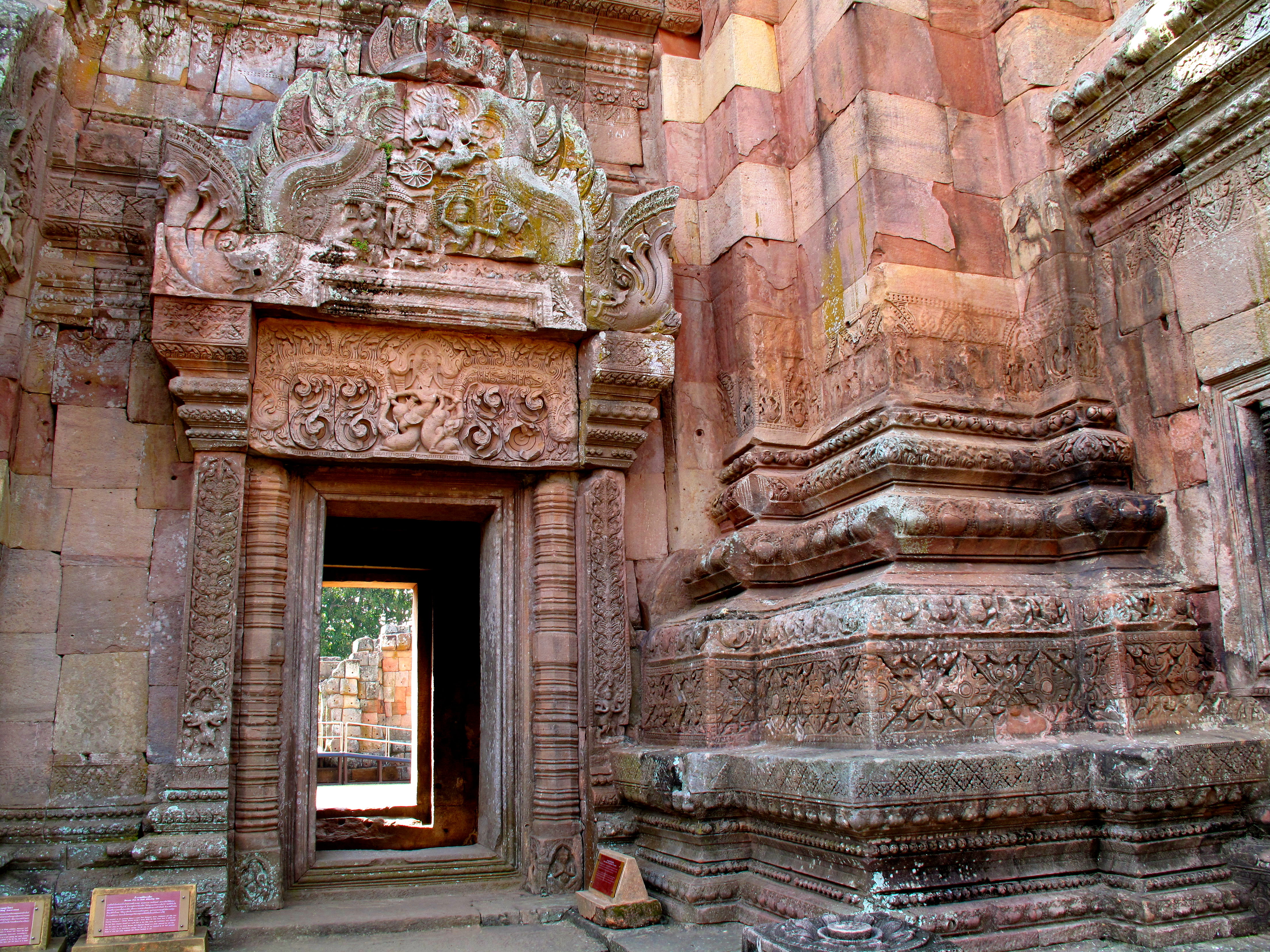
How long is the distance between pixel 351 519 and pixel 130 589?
201cm

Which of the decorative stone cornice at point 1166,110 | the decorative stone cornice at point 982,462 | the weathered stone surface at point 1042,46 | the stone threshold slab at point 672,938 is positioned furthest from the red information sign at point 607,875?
the weathered stone surface at point 1042,46

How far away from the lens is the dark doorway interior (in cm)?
828

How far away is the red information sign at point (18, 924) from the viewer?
3.86 m

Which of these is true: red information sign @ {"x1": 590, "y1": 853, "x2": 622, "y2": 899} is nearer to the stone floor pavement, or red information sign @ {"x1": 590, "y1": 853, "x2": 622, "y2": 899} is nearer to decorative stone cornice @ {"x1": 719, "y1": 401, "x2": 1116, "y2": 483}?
the stone floor pavement

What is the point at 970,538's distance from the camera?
441cm

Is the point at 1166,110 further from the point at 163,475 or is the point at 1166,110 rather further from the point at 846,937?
the point at 163,475

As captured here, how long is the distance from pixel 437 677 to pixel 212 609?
4408 mm

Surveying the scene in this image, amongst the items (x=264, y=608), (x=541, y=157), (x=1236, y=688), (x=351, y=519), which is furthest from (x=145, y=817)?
(x=1236, y=688)

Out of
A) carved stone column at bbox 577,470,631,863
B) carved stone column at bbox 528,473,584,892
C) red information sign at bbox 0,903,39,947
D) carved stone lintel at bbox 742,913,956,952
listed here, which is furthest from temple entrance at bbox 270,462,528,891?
carved stone lintel at bbox 742,913,956,952

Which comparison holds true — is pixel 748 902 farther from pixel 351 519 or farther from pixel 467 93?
pixel 467 93

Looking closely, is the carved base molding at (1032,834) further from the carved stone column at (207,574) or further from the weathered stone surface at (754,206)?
the weathered stone surface at (754,206)

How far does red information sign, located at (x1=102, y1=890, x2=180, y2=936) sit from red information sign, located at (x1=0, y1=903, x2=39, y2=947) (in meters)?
0.32

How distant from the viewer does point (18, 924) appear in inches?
153

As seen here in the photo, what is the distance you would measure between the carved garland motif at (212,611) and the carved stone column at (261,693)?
14 cm
